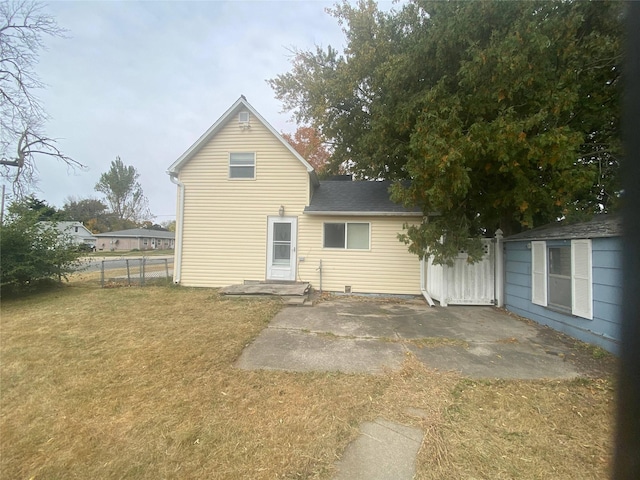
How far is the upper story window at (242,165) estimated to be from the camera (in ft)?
29.0

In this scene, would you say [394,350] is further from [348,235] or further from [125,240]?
[125,240]

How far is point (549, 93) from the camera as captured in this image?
5.07 meters

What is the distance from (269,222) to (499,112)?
6.41 metres

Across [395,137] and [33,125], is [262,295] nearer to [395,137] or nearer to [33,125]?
[395,137]

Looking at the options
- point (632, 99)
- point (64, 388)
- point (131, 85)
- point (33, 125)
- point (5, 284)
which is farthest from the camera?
point (33, 125)

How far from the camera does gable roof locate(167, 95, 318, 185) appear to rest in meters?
8.52

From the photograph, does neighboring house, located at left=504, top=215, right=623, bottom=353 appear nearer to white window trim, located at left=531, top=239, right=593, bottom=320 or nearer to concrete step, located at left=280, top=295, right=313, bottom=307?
white window trim, located at left=531, top=239, right=593, bottom=320

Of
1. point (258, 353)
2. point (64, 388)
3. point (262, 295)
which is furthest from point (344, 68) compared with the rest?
point (64, 388)

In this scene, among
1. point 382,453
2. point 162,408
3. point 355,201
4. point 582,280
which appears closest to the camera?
point 382,453

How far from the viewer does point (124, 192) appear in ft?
160

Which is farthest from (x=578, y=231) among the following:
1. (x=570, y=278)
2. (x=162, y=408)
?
(x=162, y=408)

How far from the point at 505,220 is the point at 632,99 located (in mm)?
7185

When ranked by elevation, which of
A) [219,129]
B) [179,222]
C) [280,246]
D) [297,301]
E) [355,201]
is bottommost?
[297,301]

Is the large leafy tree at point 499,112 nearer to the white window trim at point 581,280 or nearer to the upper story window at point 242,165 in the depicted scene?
the white window trim at point 581,280
